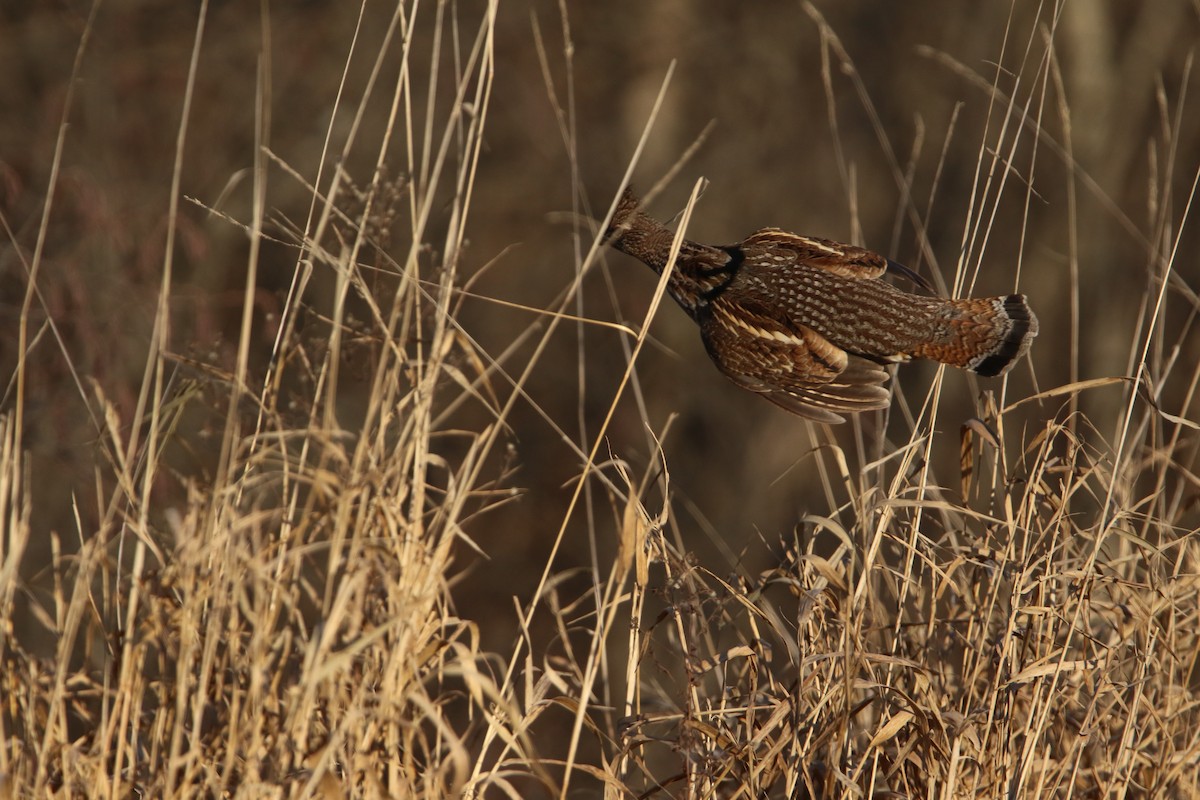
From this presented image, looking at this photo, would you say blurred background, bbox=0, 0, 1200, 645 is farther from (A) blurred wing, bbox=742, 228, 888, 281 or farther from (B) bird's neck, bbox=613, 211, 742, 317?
(A) blurred wing, bbox=742, 228, 888, 281

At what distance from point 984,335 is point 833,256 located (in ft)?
1.25

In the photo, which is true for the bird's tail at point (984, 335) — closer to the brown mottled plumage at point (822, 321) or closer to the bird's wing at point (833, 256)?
the brown mottled plumage at point (822, 321)

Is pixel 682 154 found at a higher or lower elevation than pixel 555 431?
higher

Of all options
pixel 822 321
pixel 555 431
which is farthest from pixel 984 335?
pixel 555 431

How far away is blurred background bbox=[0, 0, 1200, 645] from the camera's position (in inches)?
340

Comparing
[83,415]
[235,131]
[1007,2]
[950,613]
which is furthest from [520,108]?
[950,613]

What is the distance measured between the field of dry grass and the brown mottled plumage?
0.14m

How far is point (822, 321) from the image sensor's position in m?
3.06

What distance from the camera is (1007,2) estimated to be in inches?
411

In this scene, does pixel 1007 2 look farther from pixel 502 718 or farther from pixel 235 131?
pixel 502 718

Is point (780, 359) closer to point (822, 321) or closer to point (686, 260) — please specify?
point (822, 321)

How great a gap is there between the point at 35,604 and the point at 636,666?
1.02 m

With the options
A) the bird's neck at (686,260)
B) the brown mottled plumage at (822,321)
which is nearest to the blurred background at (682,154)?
the bird's neck at (686,260)

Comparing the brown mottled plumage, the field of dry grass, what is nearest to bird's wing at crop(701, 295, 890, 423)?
the brown mottled plumage
